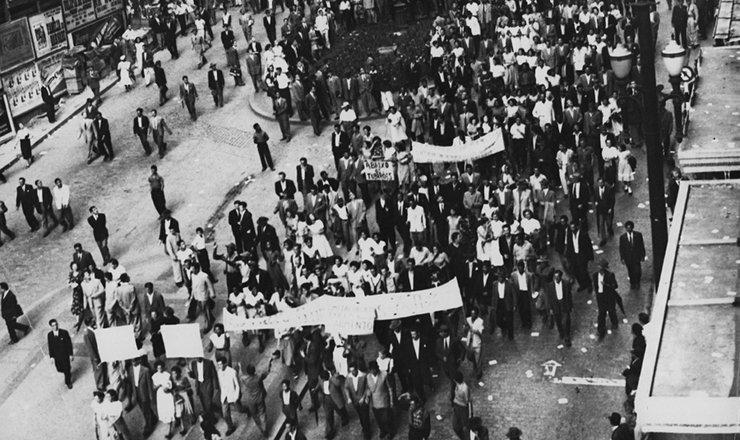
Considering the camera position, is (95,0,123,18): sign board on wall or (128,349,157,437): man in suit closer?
(128,349,157,437): man in suit

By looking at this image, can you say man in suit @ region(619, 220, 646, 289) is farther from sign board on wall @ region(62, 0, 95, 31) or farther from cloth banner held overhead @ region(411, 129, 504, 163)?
sign board on wall @ region(62, 0, 95, 31)

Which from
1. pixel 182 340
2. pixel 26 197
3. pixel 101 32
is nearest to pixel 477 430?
pixel 182 340

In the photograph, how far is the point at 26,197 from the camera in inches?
1164

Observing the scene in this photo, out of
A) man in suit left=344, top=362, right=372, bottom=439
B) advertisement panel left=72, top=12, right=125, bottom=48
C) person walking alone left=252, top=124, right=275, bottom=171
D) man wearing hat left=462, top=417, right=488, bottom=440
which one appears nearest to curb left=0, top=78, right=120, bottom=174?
advertisement panel left=72, top=12, right=125, bottom=48

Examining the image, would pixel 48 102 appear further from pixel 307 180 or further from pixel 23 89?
pixel 307 180

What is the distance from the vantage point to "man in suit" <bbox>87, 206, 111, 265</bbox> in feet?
90.5

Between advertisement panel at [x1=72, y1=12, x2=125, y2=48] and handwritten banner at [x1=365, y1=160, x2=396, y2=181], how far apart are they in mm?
18319

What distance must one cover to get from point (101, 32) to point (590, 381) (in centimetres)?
2858

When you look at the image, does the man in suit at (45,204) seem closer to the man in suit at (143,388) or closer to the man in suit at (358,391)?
the man in suit at (143,388)

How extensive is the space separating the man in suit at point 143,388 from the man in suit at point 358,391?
369cm

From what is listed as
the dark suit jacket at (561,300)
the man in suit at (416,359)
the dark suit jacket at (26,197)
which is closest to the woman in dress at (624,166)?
the dark suit jacket at (561,300)

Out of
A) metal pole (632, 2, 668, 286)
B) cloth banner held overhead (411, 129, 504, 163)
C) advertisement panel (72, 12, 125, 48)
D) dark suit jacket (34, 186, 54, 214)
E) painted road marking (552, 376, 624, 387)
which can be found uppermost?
metal pole (632, 2, 668, 286)

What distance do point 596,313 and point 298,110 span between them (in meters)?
13.5

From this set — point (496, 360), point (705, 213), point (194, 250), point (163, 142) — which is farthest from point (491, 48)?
point (705, 213)
